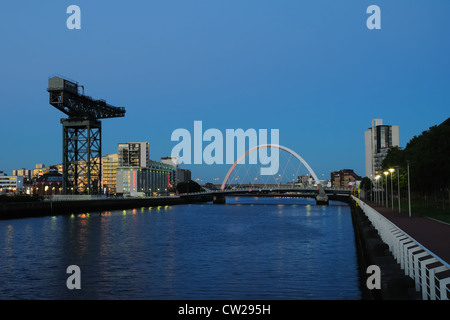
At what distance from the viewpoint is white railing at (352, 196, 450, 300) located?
12.9 metres

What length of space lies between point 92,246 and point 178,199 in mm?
153817

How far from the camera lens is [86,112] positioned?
126812 millimetres

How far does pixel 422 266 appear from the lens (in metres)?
14.2

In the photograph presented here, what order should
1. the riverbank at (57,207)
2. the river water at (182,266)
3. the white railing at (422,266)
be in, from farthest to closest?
the riverbank at (57,207), the river water at (182,266), the white railing at (422,266)

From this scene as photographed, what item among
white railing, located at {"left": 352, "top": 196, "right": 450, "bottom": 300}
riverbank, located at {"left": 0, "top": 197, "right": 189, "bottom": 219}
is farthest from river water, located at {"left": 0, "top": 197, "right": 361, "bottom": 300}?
riverbank, located at {"left": 0, "top": 197, "right": 189, "bottom": 219}

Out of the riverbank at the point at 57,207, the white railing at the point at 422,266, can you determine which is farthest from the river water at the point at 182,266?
the riverbank at the point at 57,207

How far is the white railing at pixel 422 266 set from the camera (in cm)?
1289

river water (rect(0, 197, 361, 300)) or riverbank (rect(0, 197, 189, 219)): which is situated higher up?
riverbank (rect(0, 197, 189, 219))

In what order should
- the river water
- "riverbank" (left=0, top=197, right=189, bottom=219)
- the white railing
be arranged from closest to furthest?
1. the white railing
2. the river water
3. "riverbank" (left=0, top=197, right=189, bottom=219)

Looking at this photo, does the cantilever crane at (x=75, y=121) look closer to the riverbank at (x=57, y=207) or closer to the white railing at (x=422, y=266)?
the riverbank at (x=57, y=207)

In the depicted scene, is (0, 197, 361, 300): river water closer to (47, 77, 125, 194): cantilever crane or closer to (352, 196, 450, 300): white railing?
(352, 196, 450, 300): white railing

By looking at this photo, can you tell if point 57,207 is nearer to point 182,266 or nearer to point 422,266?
point 182,266
